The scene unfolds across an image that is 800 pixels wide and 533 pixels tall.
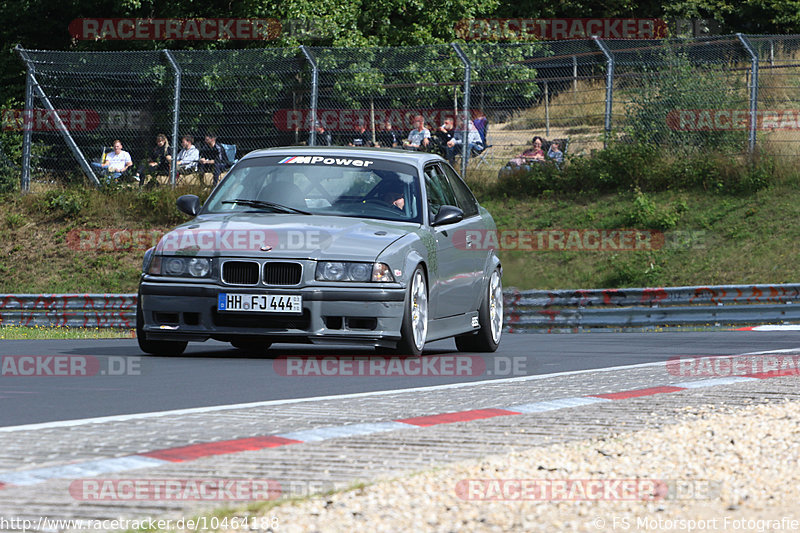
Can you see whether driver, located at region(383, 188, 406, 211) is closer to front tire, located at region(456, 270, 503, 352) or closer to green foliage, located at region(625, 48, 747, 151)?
front tire, located at region(456, 270, 503, 352)

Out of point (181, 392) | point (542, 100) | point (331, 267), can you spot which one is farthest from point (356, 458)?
point (542, 100)

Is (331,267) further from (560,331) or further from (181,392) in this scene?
(560,331)

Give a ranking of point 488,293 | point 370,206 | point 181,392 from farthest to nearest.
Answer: point 488,293 → point 370,206 → point 181,392

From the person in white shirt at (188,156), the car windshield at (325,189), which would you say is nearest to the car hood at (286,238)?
the car windshield at (325,189)

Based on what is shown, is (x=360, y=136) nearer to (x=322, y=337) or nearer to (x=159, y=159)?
(x=159, y=159)

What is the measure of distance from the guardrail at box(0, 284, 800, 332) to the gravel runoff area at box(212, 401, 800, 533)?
11164 millimetres

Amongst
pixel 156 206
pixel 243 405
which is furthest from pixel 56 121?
pixel 243 405

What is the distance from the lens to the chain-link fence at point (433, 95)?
22250 mm

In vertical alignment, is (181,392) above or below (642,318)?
above

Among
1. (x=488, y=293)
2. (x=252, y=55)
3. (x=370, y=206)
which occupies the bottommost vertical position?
(x=488, y=293)

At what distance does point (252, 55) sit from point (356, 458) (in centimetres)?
1935

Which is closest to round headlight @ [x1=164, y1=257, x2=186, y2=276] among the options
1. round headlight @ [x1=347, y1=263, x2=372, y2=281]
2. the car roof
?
round headlight @ [x1=347, y1=263, x2=372, y2=281]

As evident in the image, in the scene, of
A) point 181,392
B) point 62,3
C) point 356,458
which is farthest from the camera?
point 62,3

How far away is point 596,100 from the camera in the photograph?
22609 millimetres
